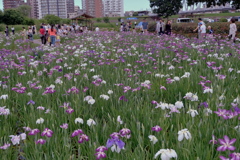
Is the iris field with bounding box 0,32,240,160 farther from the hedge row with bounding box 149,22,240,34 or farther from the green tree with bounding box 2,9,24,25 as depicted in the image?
the green tree with bounding box 2,9,24,25

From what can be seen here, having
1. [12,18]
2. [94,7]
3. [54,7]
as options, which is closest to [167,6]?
[12,18]

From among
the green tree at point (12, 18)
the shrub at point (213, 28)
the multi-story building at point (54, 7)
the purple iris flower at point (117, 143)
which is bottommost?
the purple iris flower at point (117, 143)

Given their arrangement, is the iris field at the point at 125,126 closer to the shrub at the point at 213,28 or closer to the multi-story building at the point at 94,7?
the shrub at the point at 213,28

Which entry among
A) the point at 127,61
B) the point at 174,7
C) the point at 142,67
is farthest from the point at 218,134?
the point at 174,7

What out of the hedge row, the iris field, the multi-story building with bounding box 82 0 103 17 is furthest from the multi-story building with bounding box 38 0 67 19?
the iris field

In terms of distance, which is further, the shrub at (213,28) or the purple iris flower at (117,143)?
the shrub at (213,28)

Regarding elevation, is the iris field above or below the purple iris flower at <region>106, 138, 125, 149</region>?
below

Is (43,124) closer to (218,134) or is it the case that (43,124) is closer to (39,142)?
(39,142)

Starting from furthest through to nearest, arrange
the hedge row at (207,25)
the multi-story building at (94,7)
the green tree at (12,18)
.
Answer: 1. the multi-story building at (94,7)
2. the green tree at (12,18)
3. the hedge row at (207,25)

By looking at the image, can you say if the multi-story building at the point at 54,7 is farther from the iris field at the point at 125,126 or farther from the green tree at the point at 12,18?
the iris field at the point at 125,126

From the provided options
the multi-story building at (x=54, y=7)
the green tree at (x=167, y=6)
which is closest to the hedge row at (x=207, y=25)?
the green tree at (x=167, y=6)

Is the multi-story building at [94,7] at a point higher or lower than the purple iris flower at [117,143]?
higher

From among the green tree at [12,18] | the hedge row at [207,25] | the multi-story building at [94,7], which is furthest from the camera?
the multi-story building at [94,7]

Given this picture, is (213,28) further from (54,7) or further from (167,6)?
(54,7)
